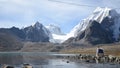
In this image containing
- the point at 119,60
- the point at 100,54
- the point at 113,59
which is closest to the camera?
the point at 119,60

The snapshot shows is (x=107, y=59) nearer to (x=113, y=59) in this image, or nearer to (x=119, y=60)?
(x=113, y=59)

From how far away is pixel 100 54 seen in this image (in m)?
152

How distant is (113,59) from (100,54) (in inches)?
1207

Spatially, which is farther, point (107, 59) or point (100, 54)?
point (100, 54)

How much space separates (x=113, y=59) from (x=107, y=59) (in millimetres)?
5052

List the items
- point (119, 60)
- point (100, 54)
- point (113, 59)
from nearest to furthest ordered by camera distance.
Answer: point (119, 60)
point (113, 59)
point (100, 54)

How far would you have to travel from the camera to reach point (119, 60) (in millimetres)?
112625

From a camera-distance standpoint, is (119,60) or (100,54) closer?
(119,60)

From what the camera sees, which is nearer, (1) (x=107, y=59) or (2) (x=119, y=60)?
(2) (x=119, y=60)

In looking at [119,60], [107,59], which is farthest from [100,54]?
[119,60]

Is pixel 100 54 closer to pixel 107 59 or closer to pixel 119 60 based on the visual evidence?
pixel 107 59

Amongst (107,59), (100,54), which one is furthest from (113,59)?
A: (100,54)

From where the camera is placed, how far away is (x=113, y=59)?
397 ft

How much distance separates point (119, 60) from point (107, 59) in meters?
13.5
